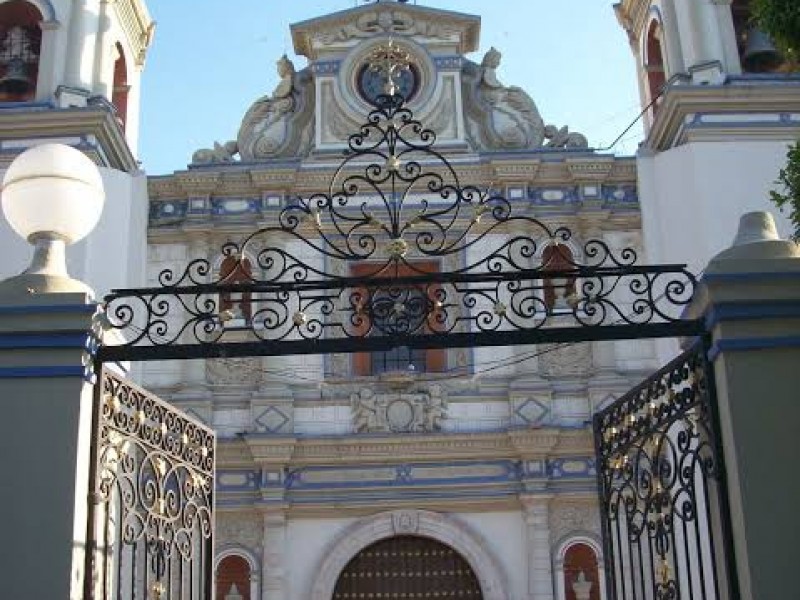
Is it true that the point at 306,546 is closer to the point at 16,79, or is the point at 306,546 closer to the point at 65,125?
the point at 65,125

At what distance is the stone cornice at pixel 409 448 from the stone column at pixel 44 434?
8.39 metres

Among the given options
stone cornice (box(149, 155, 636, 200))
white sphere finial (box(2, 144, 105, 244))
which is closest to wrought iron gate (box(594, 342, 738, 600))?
white sphere finial (box(2, 144, 105, 244))

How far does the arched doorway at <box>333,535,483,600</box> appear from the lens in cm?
1254

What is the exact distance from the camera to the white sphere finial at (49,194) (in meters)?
4.73

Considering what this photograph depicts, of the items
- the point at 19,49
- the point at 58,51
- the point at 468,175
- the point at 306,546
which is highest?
the point at 19,49

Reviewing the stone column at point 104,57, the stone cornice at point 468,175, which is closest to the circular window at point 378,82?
the stone cornice at point 468,175

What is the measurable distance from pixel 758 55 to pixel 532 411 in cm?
461

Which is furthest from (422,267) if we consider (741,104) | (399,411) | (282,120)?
(741,104)

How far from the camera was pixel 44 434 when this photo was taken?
436cm

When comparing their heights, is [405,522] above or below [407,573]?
above

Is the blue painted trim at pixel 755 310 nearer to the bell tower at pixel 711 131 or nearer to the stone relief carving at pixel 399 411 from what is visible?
the bell tower at pixel 711 131

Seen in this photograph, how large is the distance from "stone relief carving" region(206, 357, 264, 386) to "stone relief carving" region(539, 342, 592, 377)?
3.11 metres

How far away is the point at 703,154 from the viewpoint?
12.5 meters

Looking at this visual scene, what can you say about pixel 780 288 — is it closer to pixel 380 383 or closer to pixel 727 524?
pixel 727 524
